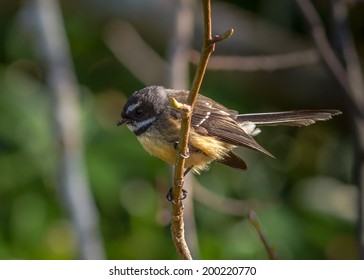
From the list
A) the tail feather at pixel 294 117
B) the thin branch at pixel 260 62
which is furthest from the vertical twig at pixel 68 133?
the tail feather at pixel 294 117

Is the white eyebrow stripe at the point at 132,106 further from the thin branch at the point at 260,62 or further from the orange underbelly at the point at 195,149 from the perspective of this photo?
the thin branch at the point at 260,62

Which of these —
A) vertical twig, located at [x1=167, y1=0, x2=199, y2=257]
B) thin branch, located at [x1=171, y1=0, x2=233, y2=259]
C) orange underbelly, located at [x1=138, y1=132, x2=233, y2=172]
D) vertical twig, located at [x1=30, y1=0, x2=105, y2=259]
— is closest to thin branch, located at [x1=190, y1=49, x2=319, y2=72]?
vertical twig, located at [x1=167, y1=0, x2=199, y2=257]

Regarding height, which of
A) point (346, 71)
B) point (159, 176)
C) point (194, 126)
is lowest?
point (159, 176)

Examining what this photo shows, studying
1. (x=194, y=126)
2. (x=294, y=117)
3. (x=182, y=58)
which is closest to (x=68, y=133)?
(x=182, y=58)

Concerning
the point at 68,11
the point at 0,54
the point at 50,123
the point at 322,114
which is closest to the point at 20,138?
the point at 50,123

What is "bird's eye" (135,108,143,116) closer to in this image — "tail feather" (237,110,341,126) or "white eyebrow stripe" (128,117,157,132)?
"white eyebrow stripe" (128,117,157,132)

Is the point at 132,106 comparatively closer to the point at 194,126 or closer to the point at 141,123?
the point at 141,123
